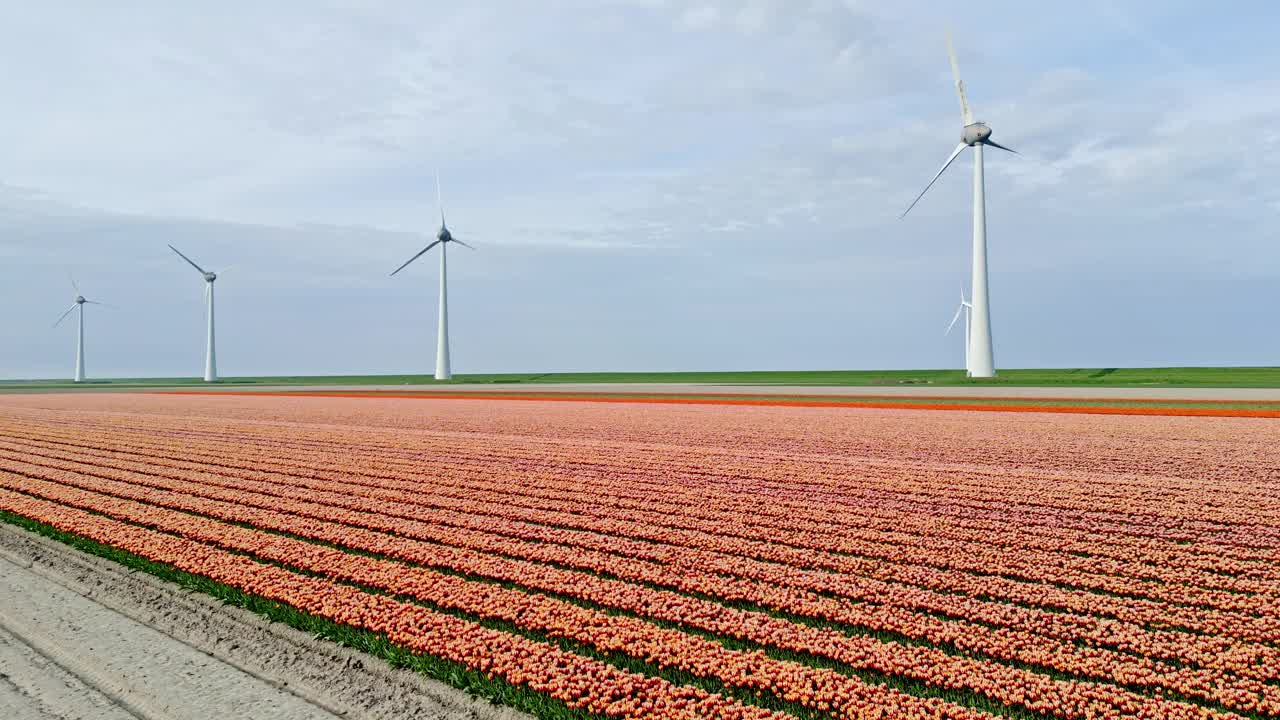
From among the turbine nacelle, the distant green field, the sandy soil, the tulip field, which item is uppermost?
the turbine nacelle

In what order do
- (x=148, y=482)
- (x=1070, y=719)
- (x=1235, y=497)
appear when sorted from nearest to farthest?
(x=1070, y=719) → (x=1235, y=497) → (x=148, y=482)

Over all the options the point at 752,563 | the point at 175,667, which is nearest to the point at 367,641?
the point at 175,667

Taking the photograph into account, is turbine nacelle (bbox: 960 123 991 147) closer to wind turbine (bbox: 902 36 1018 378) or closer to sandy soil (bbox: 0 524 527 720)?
wind turbine (bbox: 902 36 1018 378)

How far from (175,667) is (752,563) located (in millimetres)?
4781

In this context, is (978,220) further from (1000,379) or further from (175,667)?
(175,667)

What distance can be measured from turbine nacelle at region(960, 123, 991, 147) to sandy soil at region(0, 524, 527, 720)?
187 ft

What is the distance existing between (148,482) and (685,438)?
11.2 meters

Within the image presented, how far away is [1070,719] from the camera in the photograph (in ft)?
16.5

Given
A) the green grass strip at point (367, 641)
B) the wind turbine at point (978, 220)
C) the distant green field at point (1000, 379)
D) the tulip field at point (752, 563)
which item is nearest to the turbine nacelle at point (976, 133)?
the wind turbine at point (978, 220)

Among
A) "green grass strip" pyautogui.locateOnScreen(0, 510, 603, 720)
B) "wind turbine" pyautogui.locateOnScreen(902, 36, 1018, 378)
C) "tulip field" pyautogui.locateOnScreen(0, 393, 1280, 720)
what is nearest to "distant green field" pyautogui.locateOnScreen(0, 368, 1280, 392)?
"wind turbine" pyautogui.locateOnScreen(902, 36, 1018, 378)

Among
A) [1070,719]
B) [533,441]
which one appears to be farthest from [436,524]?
[533,441]

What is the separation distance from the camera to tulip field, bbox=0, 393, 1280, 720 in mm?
5566

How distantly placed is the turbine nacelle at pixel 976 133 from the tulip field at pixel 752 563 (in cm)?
4219

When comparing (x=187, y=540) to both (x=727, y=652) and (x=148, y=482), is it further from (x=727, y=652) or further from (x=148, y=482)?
(x=727, y=652)
